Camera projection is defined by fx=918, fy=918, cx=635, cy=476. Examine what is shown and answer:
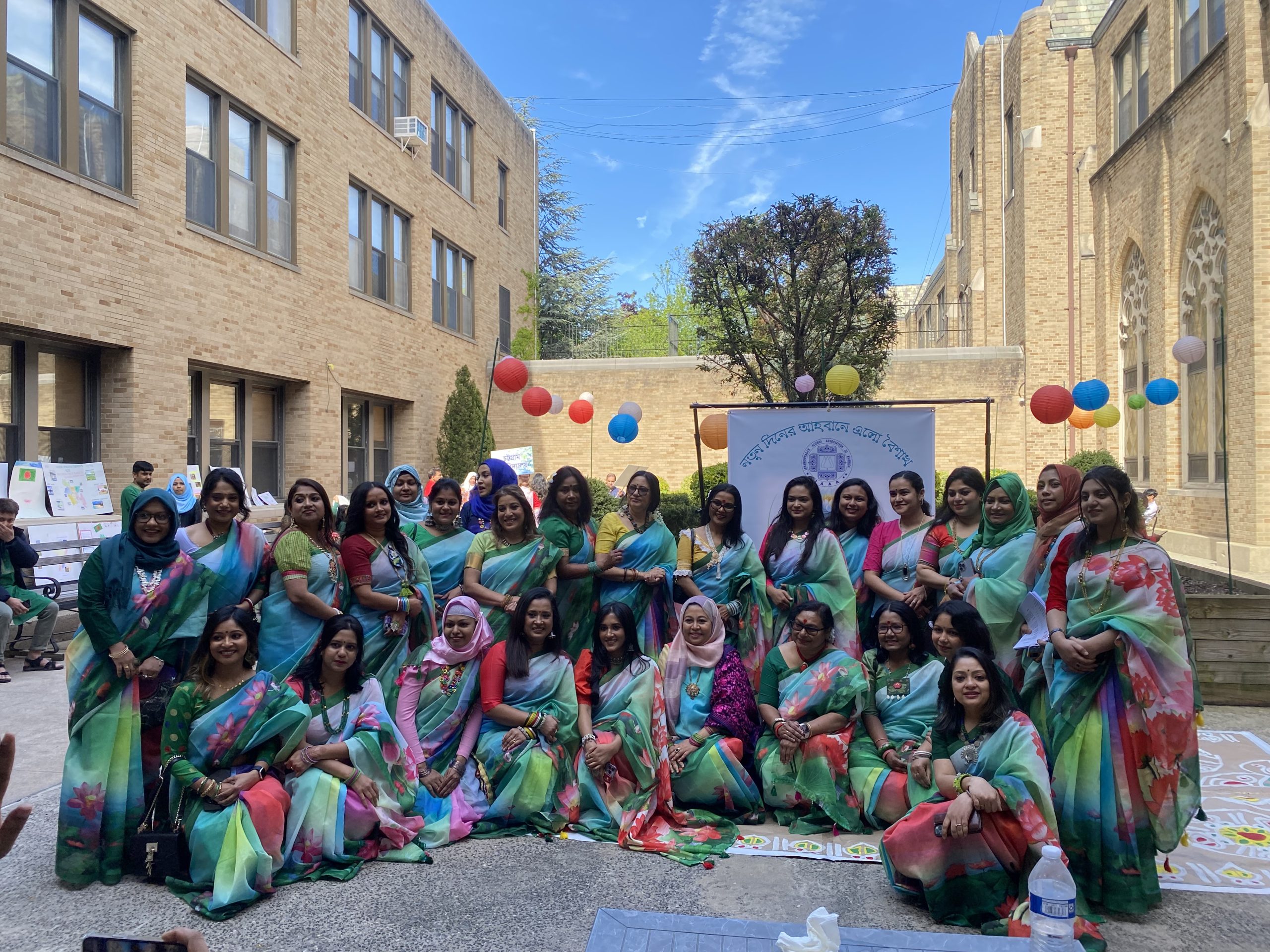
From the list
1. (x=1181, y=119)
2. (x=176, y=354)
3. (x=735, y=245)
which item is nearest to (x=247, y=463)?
(x=176, y=354)

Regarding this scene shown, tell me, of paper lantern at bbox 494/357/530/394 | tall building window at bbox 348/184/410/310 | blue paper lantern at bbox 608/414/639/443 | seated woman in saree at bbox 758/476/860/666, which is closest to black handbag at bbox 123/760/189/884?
seated woman in saree at bbox 758/476/860/666

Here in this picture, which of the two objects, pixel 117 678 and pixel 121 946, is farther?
pixel 117 678

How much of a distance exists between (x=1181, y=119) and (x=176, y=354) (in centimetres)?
1384

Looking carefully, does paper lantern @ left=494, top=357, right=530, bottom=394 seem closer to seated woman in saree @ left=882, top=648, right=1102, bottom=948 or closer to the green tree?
the green tree

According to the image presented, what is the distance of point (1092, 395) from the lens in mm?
11047

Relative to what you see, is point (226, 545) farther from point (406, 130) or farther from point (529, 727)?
point (406, 130)

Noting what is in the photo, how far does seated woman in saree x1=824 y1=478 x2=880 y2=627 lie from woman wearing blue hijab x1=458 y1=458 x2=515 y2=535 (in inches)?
77.4

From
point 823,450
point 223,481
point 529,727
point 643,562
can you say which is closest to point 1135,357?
point 823,450

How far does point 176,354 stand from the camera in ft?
33.8

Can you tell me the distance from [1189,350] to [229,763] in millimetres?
11095

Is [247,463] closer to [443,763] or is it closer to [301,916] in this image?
[443,763]

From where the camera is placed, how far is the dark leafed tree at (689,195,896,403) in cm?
1423

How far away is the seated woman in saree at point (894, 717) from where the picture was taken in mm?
4027

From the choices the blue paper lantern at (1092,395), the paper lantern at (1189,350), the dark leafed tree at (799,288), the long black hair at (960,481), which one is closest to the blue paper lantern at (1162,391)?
the paper lantern at (1189,350)
